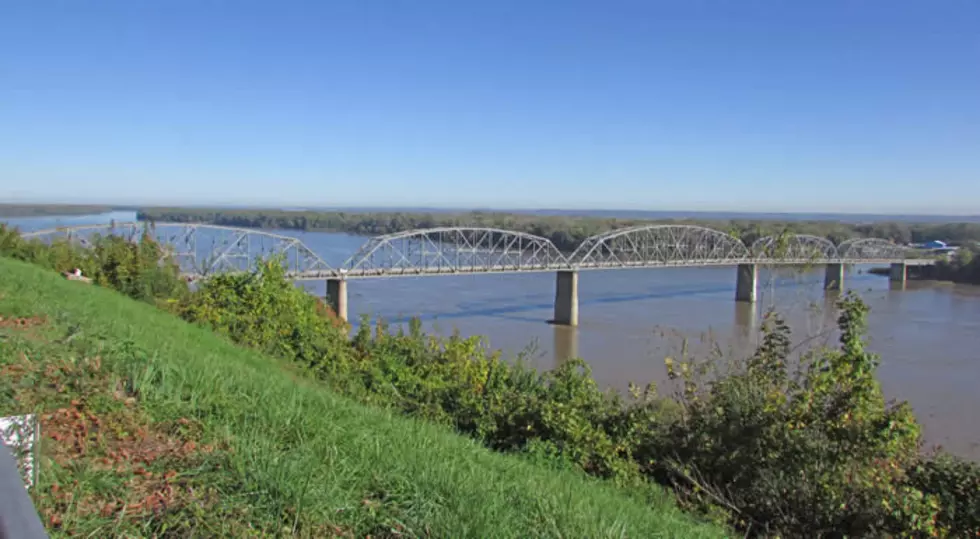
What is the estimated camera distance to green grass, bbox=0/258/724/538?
268 cm

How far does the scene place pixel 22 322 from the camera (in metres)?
5.48

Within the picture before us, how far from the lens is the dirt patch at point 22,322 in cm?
527

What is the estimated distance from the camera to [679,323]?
123 feet

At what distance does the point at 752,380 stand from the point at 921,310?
45382 mm

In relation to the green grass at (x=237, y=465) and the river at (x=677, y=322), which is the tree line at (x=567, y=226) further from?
the green grass at (x=237, y=465)

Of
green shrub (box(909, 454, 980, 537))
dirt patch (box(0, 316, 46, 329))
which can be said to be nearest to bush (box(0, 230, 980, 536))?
green shrub (box(909, 454, 980, 537))

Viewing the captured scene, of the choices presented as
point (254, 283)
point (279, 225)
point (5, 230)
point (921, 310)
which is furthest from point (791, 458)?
point (279, 225)

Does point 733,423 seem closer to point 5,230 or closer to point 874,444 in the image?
point 874,444

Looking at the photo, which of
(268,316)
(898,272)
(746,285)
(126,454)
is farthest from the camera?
(898,272)

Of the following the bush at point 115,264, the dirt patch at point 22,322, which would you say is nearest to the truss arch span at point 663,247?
the bush at point 115,264

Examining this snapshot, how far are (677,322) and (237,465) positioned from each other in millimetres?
36645

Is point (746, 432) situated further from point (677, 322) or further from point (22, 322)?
point (677, 322)

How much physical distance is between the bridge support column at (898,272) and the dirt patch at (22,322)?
70.6 metres

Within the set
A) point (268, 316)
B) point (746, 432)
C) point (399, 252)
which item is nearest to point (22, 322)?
point (746, 432)
